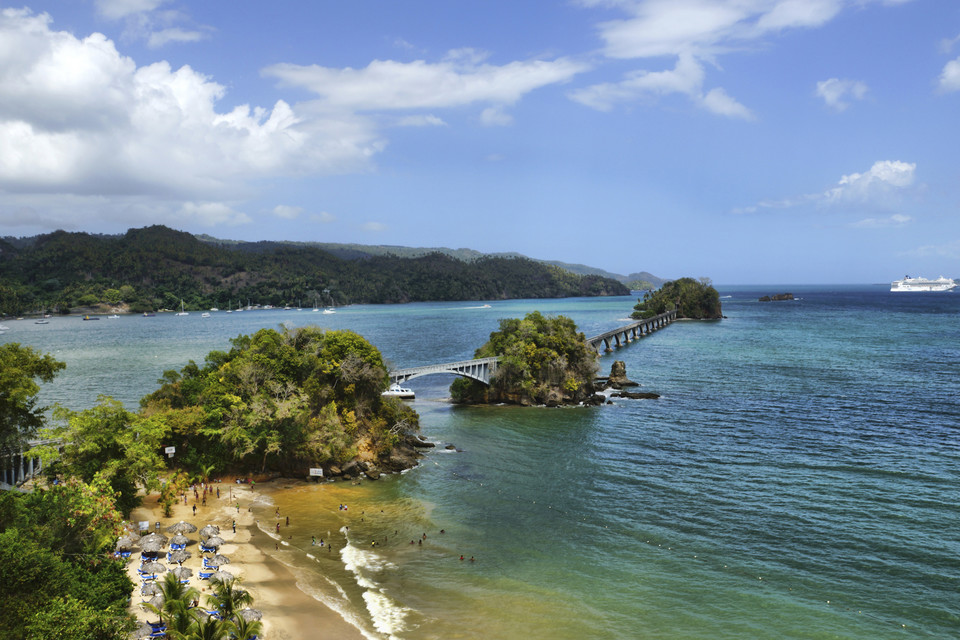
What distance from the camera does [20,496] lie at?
32.2 metres

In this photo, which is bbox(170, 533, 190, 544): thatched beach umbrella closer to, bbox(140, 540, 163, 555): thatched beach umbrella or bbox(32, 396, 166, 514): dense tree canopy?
bbox(140, 540, 163, 555): thatched beach umbrella

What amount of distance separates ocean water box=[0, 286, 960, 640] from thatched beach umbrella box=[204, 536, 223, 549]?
3.41 m

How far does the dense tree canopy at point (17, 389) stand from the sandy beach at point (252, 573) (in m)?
9.18

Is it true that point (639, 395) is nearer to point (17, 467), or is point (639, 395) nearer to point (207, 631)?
point (207, 631)

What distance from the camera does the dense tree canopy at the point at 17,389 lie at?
A: 34.3m

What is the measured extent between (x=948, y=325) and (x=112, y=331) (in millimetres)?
268937

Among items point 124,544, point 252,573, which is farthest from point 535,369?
point 124,544

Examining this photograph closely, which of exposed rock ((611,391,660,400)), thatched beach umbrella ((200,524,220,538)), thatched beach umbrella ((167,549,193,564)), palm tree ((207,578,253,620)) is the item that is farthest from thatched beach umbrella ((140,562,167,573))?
exposed rock ((611,391,660,400))

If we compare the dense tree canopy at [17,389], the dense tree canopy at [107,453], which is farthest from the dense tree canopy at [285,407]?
the dense tree canopy at [17,389]

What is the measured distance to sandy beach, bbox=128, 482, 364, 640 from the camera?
28.6m

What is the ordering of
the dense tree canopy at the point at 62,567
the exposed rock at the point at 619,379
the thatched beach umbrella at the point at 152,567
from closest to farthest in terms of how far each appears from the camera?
the dense tree canopy at the point at 62,567
the thatched beach umbrella at the point at 152,567
the exposed rock at the point at 619,379

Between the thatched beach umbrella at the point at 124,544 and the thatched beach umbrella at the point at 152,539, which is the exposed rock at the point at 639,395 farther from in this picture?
the thatched beach umbrella at the point at 124,544

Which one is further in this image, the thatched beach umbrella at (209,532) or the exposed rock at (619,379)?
the exposed rock at (619,379)

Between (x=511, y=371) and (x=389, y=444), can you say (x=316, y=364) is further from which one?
(x=511, y=371)
